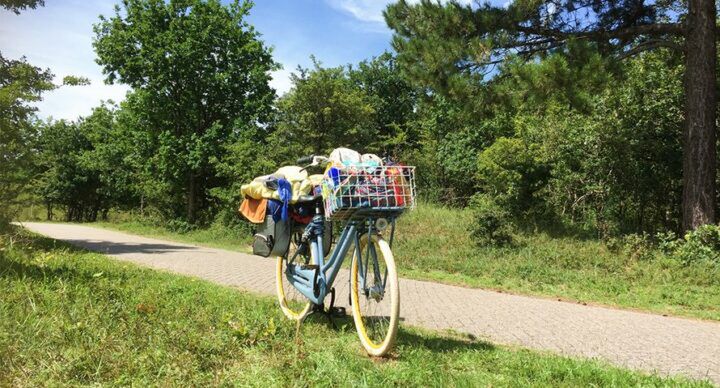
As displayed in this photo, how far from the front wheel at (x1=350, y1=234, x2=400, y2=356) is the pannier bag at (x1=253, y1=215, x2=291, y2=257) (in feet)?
3.66

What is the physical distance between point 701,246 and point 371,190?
9.49 metres

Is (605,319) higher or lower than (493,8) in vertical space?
lower

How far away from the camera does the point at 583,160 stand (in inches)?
595

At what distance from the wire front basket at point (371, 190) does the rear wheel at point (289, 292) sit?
1.44 m

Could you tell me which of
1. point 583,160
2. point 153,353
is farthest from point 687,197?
point 153,353

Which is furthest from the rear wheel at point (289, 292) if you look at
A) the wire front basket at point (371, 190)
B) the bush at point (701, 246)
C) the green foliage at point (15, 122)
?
the bush at point (701, 246)

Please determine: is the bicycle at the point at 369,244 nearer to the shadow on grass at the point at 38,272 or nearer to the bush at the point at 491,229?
the shadow on grass at the point at 38,272

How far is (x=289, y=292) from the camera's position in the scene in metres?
6.20

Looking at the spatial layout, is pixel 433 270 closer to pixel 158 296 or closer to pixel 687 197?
pixel 687 197

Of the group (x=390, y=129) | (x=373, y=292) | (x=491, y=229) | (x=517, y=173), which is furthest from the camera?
(x=390, y=129)

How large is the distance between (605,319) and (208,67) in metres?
21.7

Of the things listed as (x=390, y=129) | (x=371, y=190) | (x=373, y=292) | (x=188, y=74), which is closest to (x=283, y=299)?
(x=373, y=292)

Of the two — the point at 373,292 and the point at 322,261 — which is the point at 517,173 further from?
the point at 373,292

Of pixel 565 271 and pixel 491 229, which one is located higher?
pixel 491 229
